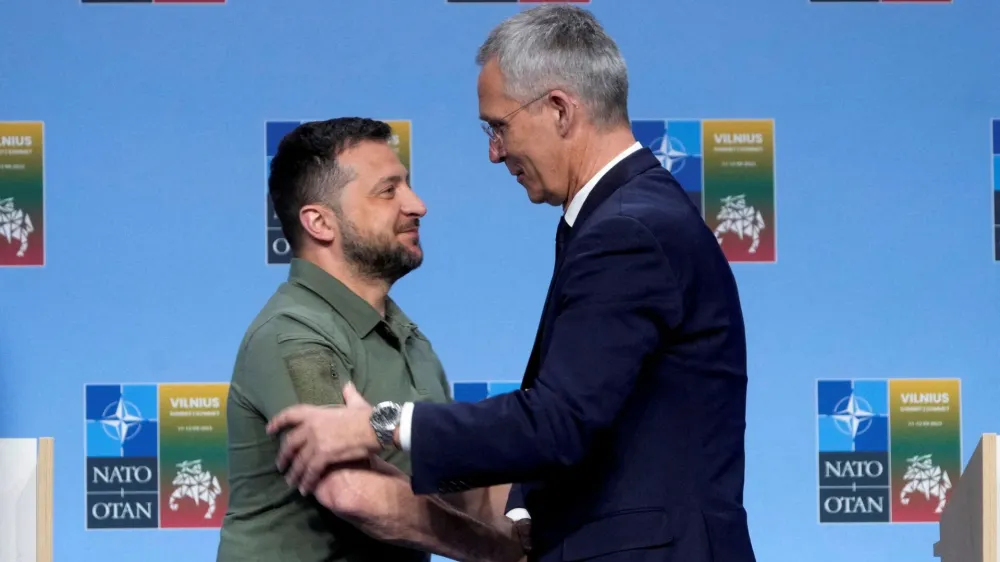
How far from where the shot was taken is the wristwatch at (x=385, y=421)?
1.59 meters

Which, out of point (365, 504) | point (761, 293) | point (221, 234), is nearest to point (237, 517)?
point (365, 504)

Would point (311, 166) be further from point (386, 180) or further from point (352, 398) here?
point (352, 398)

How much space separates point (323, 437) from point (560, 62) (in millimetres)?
560

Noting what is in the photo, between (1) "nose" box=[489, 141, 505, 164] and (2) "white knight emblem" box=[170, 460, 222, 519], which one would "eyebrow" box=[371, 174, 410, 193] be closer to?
(1) "nose" box=[489, 141, 505, 164]

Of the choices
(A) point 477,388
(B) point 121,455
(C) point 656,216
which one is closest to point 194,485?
(B) point 121,455

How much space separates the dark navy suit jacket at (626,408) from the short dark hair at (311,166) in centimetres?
64

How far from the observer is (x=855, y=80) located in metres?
3.61

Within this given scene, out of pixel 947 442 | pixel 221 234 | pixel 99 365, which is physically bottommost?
pixel 947 442

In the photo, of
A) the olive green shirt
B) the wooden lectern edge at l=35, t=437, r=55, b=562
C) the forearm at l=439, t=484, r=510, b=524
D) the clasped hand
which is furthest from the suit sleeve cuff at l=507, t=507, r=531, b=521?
the wooden lectern edge at l=35, t=437, r=55, b=562

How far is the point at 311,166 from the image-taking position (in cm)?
222

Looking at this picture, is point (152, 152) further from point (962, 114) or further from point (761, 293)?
point (962, 114)

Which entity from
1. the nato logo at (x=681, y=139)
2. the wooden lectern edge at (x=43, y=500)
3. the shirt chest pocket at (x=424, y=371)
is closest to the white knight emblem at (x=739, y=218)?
the nato logo at (x=681, y=139)

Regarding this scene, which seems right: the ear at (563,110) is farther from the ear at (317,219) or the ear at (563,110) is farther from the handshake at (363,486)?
the ear at (317,219)

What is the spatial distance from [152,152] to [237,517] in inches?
70.1
